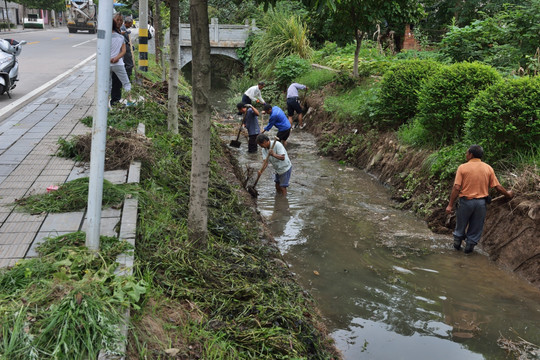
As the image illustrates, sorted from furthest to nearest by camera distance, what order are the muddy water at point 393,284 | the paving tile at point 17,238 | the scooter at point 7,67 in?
1. the scooter at point 7,67
2. the muddy water at point 393,284
3. the paving tile at point 17,238

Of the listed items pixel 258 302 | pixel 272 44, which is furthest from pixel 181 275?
pixel 272 44

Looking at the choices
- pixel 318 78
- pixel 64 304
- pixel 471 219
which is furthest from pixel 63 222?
pixel 318 78

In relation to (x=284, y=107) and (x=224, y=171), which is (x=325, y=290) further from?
(x=284, y=107)

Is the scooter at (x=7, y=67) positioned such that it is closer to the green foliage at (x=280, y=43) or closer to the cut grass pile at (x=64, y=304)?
the cut grass pile at (x=64, y=304)

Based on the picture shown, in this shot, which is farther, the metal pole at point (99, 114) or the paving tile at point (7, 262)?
the paving tile at point (7, 262)

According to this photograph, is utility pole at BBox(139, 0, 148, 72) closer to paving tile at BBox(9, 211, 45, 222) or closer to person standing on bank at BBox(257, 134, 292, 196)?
person standing on bank at BBox(257, 134, 292, 196)

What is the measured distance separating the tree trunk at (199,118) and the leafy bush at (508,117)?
529 cm

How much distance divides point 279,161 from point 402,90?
3.74m

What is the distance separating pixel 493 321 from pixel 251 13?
93.8ft

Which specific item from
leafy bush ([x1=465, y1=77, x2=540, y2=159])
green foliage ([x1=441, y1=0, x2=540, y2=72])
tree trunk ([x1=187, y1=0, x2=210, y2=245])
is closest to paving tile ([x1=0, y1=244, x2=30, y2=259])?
tree trunk ([x1=187, y1=0, x2=210, y2=245])

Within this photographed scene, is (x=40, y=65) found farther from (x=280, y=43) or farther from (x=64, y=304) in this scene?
(x=64, y=304)

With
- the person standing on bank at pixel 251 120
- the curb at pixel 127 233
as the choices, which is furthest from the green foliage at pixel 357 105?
the curb at pixel 127 233

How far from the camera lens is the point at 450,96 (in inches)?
387

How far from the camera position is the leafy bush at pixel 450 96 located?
955 centimetres
